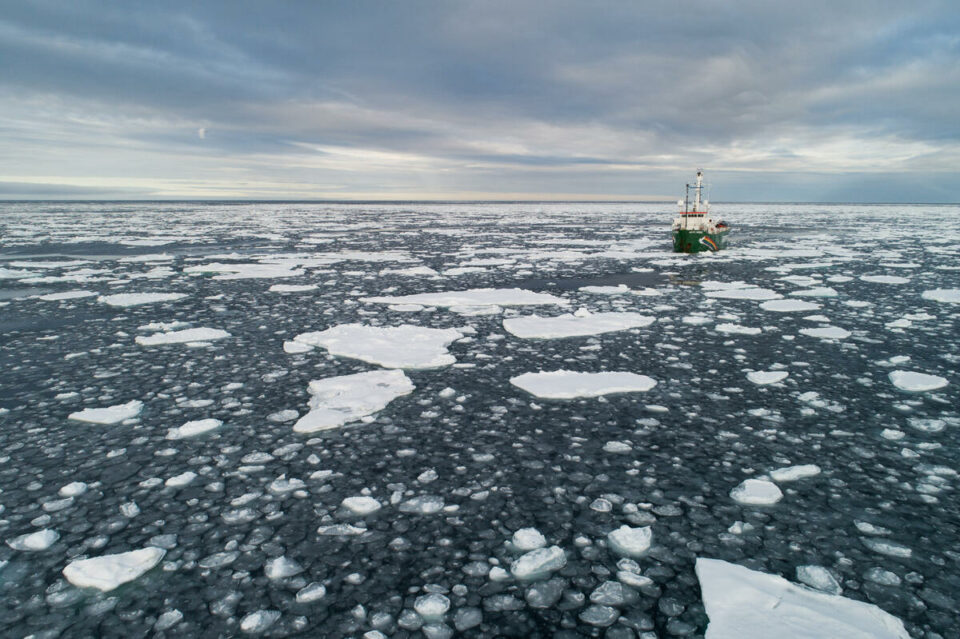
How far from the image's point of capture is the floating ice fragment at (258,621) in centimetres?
199

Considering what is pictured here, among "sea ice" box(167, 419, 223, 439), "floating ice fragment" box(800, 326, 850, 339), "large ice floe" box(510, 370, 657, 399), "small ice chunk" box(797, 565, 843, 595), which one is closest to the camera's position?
"small ice chunk" box(797, 565, 843, 595)

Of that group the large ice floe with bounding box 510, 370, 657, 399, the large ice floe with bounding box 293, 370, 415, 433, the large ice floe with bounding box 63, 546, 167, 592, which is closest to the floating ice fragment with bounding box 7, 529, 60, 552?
the large ice floe with bounding box 63, 546, 167, 592

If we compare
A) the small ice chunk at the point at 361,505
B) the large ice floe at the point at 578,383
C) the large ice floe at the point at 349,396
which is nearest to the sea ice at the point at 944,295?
the large ice floe at the point at 578,383

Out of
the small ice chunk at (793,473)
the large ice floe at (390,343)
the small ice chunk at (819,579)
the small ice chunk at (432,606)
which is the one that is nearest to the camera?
the small ice chunk at (432,606)

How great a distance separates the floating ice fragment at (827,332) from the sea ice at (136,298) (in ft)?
29.9

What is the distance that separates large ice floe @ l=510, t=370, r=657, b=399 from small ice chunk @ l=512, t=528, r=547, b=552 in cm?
186

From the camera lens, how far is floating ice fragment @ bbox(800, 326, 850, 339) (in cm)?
614

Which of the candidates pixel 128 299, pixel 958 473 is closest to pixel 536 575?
pixel 958 473

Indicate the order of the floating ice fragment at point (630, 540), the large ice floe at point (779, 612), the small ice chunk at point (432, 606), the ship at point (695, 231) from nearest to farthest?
the large ice floe at point (779, 612), the small ice chunk at point (432, 606), the floating ice fragment at point (630, 540), the ship at point (695, 231)

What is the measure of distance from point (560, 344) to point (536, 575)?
3850 millimetres

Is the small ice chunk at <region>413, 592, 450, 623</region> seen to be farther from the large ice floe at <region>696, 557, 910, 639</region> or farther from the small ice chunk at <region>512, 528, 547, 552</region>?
the large ice floe at <region>696, 557, 910, 639</region>

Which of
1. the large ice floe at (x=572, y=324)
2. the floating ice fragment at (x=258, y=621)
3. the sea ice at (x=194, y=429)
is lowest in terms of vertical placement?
the floating ice fragment at (x=258, y=621)

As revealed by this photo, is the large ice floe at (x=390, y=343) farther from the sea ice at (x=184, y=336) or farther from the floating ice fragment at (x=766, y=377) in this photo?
the floating ice fragment at (x=766, y=377)

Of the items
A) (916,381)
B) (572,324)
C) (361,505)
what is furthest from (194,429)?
(916,381)
